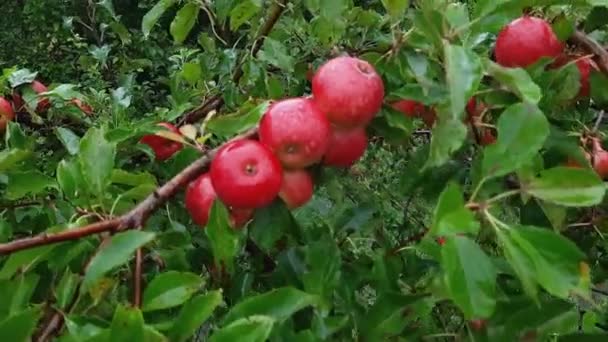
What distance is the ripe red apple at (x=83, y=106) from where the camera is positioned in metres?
1.31

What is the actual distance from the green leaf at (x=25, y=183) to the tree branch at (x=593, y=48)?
52cm

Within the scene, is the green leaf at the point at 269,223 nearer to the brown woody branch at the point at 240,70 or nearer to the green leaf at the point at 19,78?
the brown woody branch at the point at 240,70

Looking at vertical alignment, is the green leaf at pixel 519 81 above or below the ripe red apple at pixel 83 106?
above

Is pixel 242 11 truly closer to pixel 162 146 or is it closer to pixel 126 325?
pixel 162 146

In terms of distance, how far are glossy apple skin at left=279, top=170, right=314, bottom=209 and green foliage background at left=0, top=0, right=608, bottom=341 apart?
0.02 metres

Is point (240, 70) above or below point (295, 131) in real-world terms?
below

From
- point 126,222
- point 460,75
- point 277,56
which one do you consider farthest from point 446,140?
point 277,56

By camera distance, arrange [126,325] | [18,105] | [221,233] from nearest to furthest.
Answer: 1. [126,325]
2. [221,233]
3. [18,105]

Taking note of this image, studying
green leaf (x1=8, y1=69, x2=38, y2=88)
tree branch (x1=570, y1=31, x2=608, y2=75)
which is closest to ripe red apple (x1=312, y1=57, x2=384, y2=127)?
tree branch (x1=570, y1=31, x2=608, y2=75)

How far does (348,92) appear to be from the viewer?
0.73m

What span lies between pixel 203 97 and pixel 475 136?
542 mm

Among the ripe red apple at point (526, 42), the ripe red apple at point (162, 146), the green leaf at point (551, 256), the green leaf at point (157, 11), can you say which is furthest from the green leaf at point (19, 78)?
the green leaf at point (551, 256)

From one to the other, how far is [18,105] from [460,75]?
75cm

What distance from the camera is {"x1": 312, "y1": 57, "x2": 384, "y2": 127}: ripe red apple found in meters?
0.74
